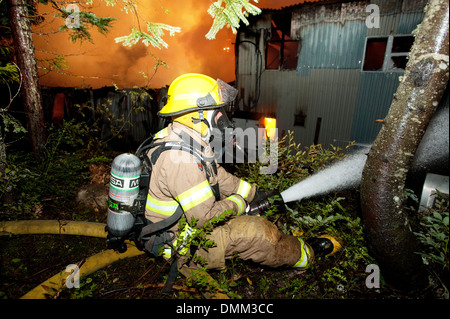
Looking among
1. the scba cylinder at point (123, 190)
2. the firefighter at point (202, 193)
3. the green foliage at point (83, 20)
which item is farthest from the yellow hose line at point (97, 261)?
the green foliage at point (83, 20)

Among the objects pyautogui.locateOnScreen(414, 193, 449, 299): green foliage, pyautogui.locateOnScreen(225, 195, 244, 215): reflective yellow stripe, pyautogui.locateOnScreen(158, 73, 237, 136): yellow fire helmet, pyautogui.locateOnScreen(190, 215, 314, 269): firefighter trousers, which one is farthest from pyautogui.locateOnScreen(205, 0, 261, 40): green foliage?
pyautogui.locateOnScreen(414, 193, 449, 299): green foliage

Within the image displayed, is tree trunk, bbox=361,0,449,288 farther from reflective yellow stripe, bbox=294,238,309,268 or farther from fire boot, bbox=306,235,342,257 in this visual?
reflective yellow stripe, bbox=294,238,309,268

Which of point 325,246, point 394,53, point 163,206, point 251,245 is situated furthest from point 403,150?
point 394,53

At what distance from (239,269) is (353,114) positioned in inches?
390

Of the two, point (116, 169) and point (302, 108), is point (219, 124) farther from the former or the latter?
point (302, 108)

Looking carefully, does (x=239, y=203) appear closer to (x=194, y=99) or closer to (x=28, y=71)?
(x=194, y=99)

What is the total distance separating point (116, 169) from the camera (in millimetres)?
2490

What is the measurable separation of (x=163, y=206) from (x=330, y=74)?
10.7 m

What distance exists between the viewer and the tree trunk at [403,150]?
5.92ft

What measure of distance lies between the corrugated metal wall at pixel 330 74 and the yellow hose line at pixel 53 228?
10465 millimetres

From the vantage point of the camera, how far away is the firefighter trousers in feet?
8.77

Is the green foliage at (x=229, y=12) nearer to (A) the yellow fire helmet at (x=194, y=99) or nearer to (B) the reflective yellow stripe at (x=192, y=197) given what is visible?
(A) the yellow fire helmet at (x=194, y=99)

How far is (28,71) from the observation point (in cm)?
462
